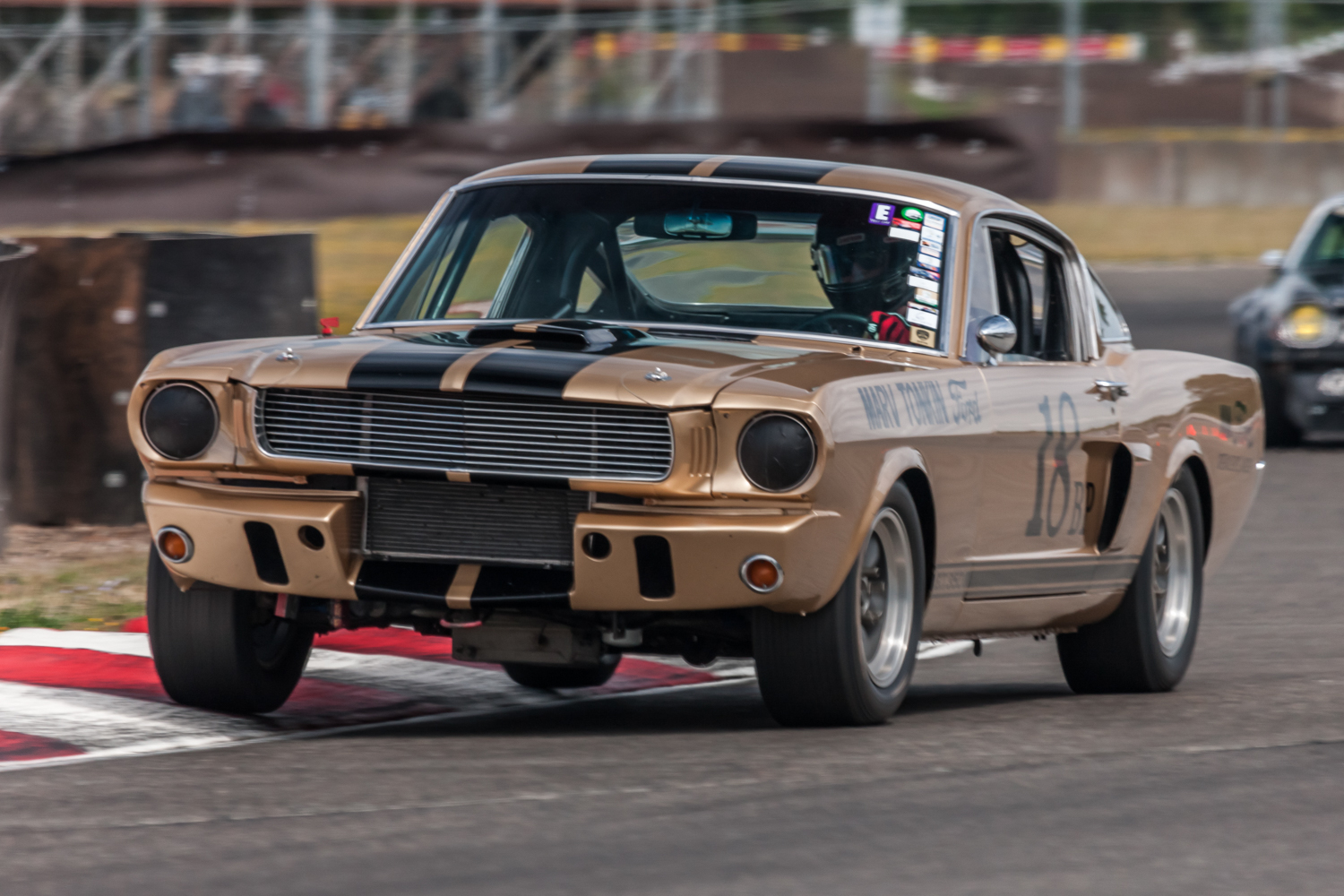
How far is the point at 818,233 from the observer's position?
6.86 m

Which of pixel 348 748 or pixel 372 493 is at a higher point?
pixel 372 493

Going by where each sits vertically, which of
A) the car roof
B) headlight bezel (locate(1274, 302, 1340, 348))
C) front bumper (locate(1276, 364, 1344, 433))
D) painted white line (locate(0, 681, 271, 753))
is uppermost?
the car roof

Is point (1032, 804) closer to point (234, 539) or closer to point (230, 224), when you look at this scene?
point (234, 539)

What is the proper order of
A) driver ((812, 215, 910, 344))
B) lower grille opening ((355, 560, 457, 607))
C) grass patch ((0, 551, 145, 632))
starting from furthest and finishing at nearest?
grass patch ((0, 551, 145, 632)), driver ((812, 215, 910, 344)), lower grille opening ((355, 560, 457, 607))

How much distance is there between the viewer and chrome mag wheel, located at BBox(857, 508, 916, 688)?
613 cm

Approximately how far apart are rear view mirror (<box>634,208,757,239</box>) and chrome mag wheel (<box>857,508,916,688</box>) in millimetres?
1179

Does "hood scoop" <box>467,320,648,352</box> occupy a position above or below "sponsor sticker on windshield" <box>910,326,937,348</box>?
above

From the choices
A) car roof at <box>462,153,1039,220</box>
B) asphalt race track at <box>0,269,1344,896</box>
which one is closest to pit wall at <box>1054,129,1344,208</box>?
car roof at <box>462,153,1039,220</box>

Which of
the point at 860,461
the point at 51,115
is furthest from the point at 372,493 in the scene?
the point at 51,115

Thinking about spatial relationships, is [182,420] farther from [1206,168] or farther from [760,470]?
[1206,168]

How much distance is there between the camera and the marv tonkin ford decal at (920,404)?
5.96 metres

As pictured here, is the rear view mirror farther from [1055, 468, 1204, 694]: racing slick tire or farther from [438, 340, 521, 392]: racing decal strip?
[1055, 468, 1204, 694]: racing slick tire

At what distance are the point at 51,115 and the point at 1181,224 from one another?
13.7 m

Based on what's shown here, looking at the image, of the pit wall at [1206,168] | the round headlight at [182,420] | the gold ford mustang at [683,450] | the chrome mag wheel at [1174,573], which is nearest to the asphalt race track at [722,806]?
the gold ford mustang at [683,450]
